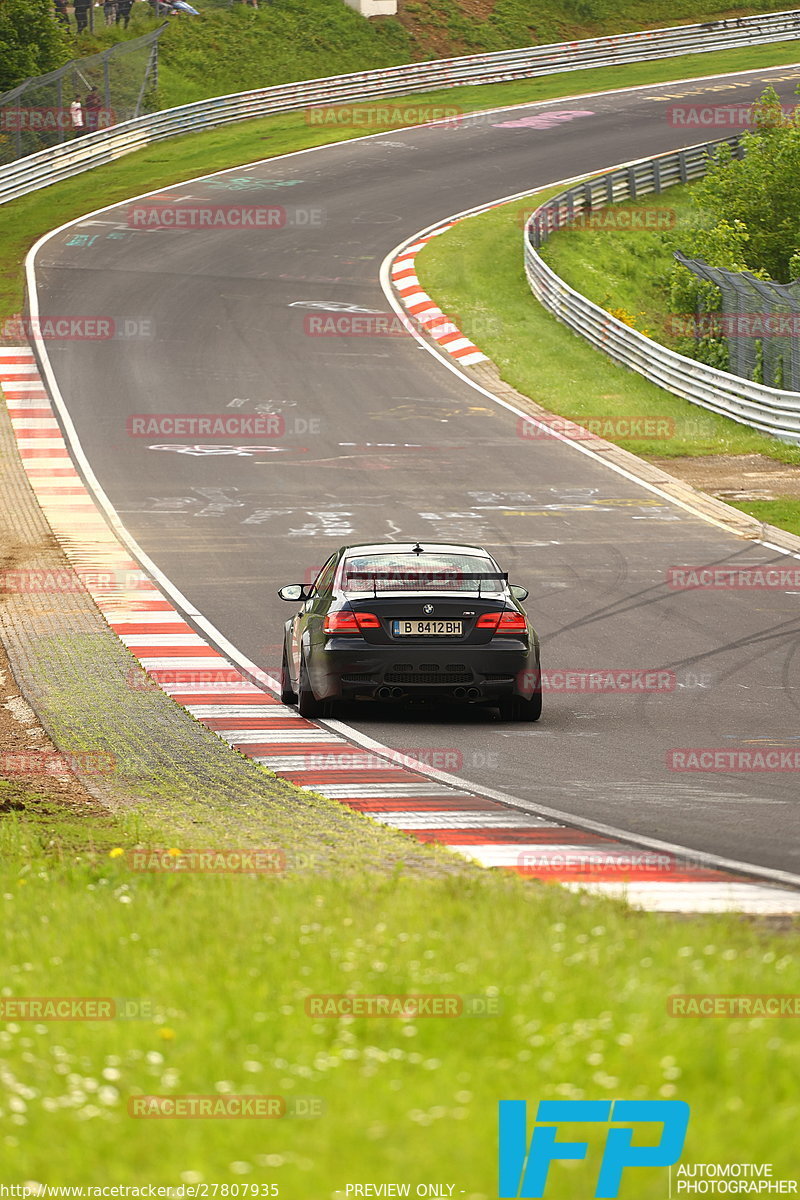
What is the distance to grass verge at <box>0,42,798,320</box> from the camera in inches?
1827

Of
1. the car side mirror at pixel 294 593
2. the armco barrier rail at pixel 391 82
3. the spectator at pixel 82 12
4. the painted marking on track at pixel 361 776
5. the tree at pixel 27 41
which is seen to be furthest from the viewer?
the spectator at pixel 82 12

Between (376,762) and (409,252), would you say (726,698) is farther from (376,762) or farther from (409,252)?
(409,252)

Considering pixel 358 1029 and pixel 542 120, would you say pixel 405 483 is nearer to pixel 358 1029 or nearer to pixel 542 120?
pixel 358 1029

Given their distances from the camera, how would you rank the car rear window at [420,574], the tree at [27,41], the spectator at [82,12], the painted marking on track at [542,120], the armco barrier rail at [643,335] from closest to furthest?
the car rear window at [420,574], the armco barrier rail at [643,335], the tree at [27,41], the painted marking on track at [542,120], the spectator at [82,12]

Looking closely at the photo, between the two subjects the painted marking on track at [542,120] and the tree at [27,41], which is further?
the painted marking on track at [542,120]

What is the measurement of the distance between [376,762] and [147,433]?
64.8 feet

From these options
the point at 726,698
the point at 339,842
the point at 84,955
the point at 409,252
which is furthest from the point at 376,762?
the point at 409,252

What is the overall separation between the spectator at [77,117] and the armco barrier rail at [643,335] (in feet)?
52.3

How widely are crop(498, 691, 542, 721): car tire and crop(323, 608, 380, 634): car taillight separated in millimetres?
1303

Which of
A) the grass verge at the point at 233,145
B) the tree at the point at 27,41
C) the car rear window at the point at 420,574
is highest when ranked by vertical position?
the tree at the point at 27,41

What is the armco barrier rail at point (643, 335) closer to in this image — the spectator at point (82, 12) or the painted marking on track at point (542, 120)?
the painted marking on track at point (542, 120)

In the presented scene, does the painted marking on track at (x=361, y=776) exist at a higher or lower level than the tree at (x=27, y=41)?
lower

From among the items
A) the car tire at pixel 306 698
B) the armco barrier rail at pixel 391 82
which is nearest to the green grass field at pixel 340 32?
the armco barrier rail at pixel 391 82

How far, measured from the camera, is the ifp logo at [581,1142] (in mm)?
4059
